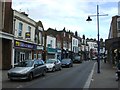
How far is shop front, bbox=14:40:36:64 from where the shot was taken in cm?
3379

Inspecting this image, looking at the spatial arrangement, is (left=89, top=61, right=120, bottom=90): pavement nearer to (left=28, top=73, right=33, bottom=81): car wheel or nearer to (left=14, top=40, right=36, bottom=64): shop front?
Answer: (left=28, top=73, right=33, bottom=81): car wheel

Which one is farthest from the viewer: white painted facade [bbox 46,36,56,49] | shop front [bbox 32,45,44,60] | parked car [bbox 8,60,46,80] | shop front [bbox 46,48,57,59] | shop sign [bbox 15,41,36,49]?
shop front [bbox 46,48,57,59]

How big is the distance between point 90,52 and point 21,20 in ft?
321

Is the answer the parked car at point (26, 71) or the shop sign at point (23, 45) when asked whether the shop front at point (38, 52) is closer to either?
the shop sign at point (23, 45)

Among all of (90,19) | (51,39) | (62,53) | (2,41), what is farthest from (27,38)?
(62,53)

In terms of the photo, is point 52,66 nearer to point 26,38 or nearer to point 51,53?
→ point 26,38

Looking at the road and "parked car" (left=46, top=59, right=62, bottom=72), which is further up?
"parked car" (left=46, top=59, right=62, bottom=72)

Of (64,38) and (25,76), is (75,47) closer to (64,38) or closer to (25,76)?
(64,38)

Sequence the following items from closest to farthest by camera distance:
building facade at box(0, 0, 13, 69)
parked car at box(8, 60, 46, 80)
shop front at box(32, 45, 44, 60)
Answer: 1. parked car at box(8, 60, 46, 80)
2. building facade at box(0, 0, 13, 69)
3. shop front at box(32, 45, 44, 60)

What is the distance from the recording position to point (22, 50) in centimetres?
3650

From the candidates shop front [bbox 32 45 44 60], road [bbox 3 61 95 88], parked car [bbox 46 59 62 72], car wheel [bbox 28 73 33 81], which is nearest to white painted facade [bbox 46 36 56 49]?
shop front [bbox 32 45 44 60]

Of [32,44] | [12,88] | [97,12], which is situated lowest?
[12,88]

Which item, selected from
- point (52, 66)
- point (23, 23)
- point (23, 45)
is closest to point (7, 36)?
point (23, 45)

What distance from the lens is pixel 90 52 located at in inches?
5157
